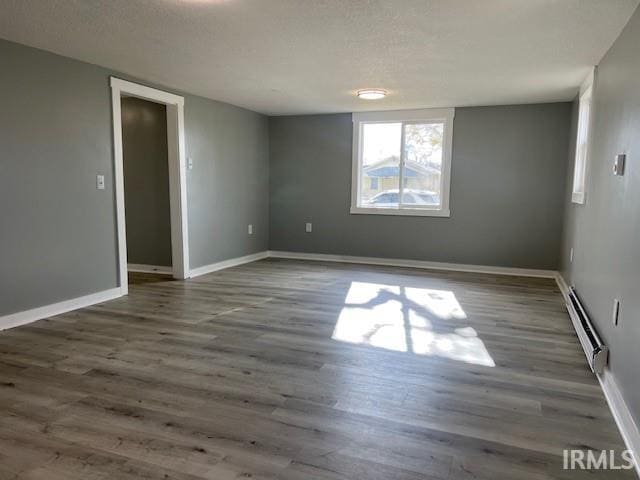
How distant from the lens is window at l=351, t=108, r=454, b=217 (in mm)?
5906

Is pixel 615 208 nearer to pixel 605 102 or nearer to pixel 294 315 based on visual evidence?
pixel 605 102

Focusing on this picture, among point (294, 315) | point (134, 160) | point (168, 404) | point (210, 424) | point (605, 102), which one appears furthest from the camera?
point (134, 160)

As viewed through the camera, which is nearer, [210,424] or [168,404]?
[210,424]

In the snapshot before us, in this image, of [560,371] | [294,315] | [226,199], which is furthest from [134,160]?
[560,371]

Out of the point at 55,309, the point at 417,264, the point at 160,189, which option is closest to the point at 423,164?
the point at 417,264

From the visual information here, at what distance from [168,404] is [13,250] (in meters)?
2.04

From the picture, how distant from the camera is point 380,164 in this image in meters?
6.28

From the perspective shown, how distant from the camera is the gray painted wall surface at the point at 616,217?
2068 mm

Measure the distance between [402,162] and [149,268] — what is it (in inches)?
143

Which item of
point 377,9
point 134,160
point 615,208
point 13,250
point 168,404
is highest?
point 377,9

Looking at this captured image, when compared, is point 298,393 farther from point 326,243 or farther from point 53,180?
point 326,243

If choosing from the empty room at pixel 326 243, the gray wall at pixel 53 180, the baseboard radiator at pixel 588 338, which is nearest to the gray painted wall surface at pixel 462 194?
the empty room at pixel 326 243

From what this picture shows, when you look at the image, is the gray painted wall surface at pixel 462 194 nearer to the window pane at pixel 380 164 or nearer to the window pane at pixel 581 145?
the window pane at pixel 380 164

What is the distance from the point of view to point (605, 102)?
10.3 ft
